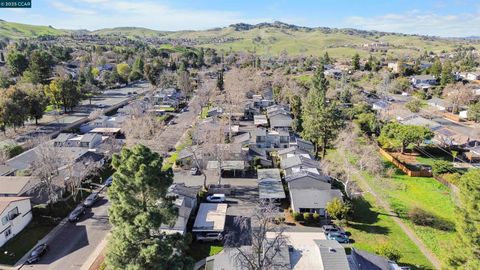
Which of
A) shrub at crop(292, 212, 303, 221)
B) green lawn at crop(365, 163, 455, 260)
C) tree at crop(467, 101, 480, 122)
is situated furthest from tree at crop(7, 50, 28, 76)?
tree at crop(467, 101, 480, 122)

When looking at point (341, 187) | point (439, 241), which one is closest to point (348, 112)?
point (341, 187)

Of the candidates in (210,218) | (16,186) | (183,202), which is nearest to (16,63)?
(16,186)

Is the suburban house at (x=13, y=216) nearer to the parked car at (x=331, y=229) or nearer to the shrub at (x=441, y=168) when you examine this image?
the parked car at (x=331, y=229)

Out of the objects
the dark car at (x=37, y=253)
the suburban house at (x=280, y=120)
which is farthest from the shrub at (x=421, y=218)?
the dark car at (x=37, y=253)

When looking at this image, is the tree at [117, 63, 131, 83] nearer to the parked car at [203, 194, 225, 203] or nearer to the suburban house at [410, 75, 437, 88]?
the parked car at [203, 194, 225, 203]

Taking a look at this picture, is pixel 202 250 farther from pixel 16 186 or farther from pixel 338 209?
pixel 16 186

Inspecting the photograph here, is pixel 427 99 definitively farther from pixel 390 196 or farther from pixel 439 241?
pixel 439 241
